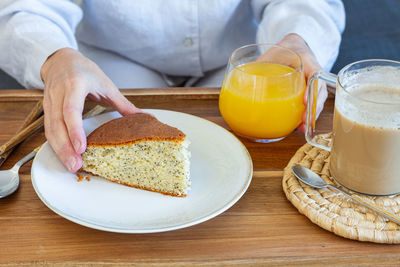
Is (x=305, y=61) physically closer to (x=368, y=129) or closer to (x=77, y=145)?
(x=368, y=129)

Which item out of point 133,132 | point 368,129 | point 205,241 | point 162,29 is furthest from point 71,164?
point 162,29

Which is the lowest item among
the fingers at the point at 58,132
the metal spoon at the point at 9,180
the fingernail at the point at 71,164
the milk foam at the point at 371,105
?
the metal spoon at the point at 9,180

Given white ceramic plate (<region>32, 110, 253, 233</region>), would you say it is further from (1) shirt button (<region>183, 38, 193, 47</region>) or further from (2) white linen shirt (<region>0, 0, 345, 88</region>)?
(1) shirt button (<region>183, 38, 193, 47</region>)

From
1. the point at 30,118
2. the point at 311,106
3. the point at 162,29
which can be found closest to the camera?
the point at 311,106

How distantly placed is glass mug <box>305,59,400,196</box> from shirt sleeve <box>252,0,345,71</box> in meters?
0.54

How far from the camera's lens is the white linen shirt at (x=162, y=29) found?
4.46ft

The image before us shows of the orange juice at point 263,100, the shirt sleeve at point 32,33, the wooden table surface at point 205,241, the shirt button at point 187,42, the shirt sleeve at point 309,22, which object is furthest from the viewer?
the shirt button at point 187,42

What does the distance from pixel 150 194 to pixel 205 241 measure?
0.17 meters

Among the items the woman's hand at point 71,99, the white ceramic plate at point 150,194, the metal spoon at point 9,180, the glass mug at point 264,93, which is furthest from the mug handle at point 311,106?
the metal spoon at point 9,180

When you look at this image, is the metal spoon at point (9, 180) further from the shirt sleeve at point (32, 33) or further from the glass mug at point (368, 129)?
the glass mug at point (368, 129)

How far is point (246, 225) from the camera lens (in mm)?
827

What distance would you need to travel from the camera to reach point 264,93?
1.00 m

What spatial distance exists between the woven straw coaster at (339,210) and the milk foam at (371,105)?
162mm

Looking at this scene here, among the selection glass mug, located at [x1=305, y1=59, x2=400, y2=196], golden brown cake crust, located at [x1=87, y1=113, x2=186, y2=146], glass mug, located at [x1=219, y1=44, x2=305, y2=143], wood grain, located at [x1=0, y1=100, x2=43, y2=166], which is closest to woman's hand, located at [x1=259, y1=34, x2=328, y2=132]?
glass mug, located at [x1=219, y1=44, x2=305, y2=143]
